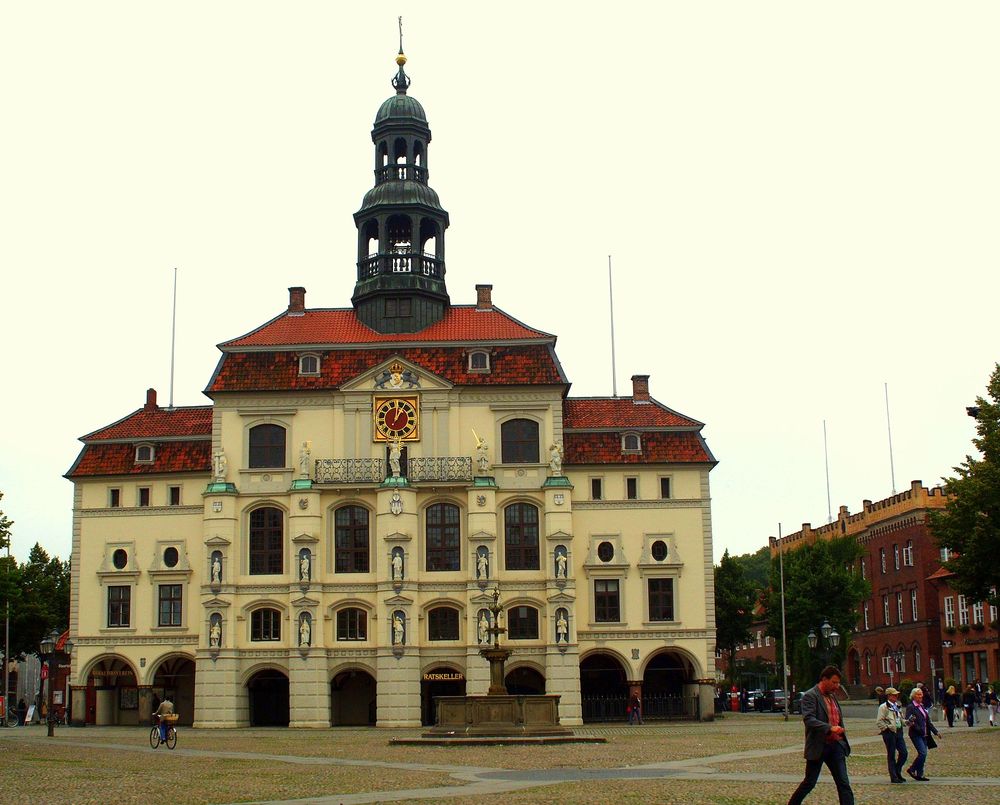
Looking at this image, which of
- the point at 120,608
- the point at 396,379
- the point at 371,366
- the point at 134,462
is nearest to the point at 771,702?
the point at 396,379

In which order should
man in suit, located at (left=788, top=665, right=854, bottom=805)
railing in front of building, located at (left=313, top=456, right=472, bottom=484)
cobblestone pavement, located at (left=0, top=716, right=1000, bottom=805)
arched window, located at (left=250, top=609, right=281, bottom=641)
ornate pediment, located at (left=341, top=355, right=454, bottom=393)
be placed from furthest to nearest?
ornate pediment, located at (left=341, top=355, right=454, bottom=393) → railing in front of building, located at (left=313, top=456, right=472, bottom=484) → arched window, located at (left=250, top=609, right=281, bottom=641) → cobblestone pavement, located at (left=0, top=716, right=1000, bottom=805) → man in suit, located at (left=788, top=665, right=854, bottom=805)

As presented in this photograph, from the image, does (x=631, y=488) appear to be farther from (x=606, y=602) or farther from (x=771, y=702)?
(x=771, y=702)

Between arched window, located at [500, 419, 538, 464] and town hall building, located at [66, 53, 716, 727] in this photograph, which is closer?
town hall building, located at [66, 53, 716, 727]

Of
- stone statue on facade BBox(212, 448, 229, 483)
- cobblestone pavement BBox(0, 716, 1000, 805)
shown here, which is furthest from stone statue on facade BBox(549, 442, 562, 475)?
cobblestone pavement BBox(0, 716, 1000, 805)

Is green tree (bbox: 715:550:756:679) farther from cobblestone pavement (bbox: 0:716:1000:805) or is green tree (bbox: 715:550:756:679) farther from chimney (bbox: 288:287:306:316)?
cobblestone pavement (bbox: 0:716:1000:805)

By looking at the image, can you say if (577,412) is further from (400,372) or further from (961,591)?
(961,591)

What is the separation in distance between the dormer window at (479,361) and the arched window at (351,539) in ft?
28.1

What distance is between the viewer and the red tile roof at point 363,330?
6544cm

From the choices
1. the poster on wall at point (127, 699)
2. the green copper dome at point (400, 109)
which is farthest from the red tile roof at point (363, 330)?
the poster on wall at point (127, 699)

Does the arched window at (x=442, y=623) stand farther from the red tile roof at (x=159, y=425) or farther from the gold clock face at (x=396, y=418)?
the red tile roof at (x=159, y=425)

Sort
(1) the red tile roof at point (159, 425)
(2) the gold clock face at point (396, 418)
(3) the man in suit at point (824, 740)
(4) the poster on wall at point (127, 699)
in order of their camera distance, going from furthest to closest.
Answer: (1) the red tile roof at point (159, 425) → (4) the poster on wall at point (127, 699) → (2) the gold clock face at point (396, 418) → (3) the man in suit at point (824, 740)

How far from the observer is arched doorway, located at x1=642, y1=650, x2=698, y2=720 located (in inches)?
2496

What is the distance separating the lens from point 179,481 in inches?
2571

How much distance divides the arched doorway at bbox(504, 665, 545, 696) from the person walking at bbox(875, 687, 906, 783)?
3732 centimetres
